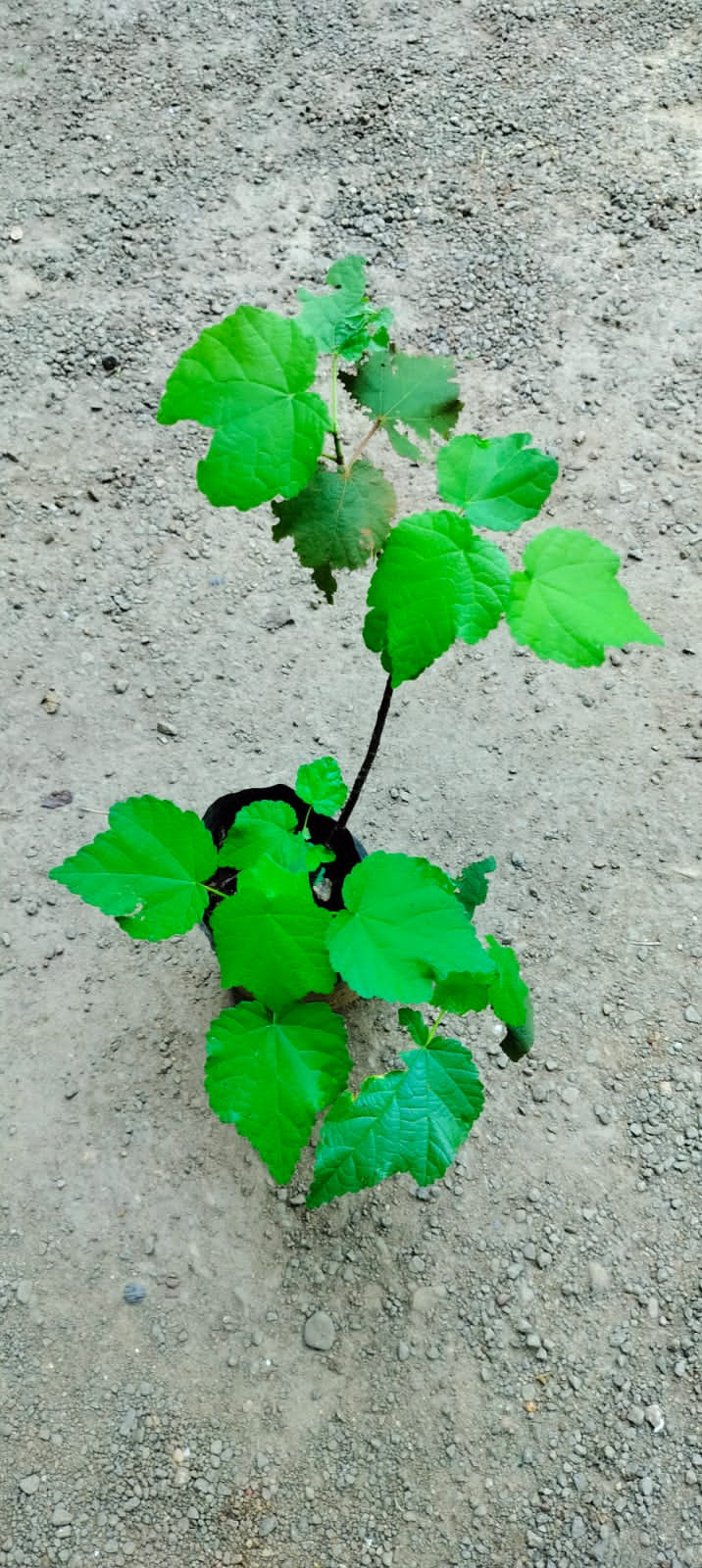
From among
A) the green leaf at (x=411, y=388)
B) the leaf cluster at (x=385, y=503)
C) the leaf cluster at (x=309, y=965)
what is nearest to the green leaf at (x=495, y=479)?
the leaf cluster at (x=385, y=503)

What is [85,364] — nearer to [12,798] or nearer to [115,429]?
[115,429]

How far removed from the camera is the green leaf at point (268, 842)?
1619 millimetres

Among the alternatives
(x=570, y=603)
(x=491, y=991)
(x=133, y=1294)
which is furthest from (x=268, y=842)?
(x=133, y=1294)

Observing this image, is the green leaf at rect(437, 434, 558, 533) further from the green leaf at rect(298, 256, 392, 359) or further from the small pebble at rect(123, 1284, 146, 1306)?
the small pebble at rect(123, 1284, 146, 1306)

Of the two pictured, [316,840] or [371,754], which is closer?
[371,754]

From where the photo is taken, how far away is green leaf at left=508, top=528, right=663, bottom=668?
130 centimetres

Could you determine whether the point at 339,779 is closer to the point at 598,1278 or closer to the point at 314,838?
the point at 314,838

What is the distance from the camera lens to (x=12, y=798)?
2.70m

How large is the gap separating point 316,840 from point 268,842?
2.00 feet

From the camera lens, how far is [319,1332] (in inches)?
82.8

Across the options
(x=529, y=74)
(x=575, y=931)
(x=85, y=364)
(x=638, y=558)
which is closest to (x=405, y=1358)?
(x=575, y=931)

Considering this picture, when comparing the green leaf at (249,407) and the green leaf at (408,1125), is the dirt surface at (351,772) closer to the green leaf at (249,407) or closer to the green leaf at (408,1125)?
the green leaf at (408,1125)

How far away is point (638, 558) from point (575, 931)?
1170mm

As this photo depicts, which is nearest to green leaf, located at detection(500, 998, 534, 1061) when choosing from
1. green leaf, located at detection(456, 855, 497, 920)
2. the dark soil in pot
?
green leaf, located at detection(456, 855, 497, 920)
